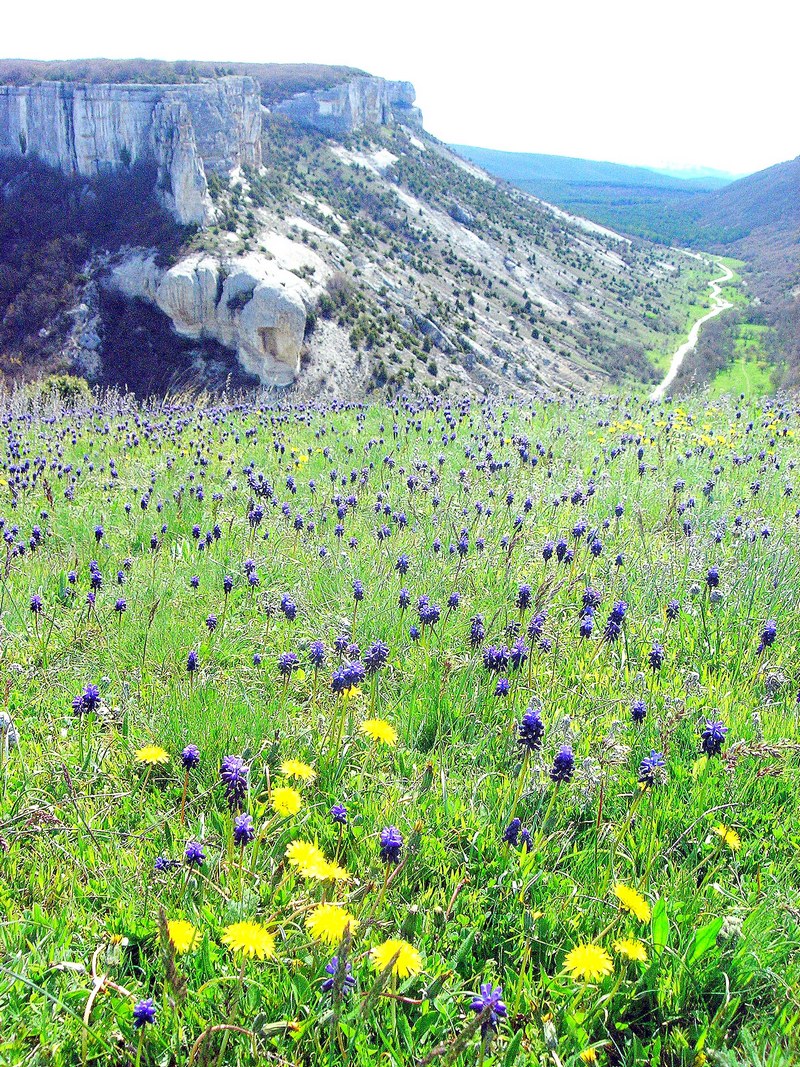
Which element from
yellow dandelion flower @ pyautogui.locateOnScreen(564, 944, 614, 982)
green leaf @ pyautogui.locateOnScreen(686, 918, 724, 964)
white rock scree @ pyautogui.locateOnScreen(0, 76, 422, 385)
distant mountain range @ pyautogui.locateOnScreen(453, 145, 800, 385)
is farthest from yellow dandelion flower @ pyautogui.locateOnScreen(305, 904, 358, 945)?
white rock scree @ pyautogui.locateOnScreen(0, 76, 422, 385)

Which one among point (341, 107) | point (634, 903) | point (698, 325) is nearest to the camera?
point (634, 903)

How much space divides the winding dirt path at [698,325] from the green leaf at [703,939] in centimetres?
3468

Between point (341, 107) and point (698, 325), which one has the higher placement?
point (341, 107)

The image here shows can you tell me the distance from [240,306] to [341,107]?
45.9 meters

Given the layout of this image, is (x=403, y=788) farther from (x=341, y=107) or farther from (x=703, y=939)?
(x=341, y=107)

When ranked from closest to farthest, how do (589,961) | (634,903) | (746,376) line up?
1. (589,961)
2. (634,903)
3. (746,376)

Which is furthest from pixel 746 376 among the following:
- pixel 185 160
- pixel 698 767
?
pixel 698 767

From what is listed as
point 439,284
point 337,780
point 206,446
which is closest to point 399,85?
point 439,284

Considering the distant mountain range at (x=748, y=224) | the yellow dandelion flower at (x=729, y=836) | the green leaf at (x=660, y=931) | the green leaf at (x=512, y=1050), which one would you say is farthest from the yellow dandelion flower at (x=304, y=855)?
the distant mountain range at (x=748, y=224)

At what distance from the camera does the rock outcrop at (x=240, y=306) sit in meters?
44.5

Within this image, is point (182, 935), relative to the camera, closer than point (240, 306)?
Yes

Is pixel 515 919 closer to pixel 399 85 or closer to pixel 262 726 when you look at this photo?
pixel 262 726

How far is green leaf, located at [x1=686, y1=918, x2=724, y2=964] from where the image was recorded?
225cm

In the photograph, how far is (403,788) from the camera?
3.01 m
